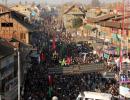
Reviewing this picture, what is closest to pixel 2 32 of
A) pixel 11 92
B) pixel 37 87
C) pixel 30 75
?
pixel 30 75

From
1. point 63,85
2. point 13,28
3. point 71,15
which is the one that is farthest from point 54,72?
point 71,15

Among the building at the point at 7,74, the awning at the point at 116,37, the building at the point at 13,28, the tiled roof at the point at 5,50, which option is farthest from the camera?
the awning at the point at 116,37

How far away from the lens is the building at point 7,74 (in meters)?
28.8

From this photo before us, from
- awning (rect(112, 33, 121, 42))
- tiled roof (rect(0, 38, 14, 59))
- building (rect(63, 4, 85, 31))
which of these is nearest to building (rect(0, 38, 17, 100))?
tiled roof (rect(0, 38, 14, 59))

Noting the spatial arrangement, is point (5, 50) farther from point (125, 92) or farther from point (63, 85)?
point (125, 92)

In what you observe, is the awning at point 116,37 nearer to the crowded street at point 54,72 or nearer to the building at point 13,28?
the crowded street at point 54,72

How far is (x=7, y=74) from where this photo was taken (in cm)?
3167

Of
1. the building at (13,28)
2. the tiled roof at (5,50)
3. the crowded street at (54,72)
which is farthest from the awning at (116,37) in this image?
the tiled roof at (5,50)

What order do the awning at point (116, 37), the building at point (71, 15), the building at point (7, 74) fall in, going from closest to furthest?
the building at point (7, 74) < the awning at point (116, 37) < the building at point (71, 15)

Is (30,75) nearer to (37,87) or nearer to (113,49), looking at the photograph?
(37,87)

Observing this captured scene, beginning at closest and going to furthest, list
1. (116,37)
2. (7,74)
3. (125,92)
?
(125,92)
(7,74)
(116,37)

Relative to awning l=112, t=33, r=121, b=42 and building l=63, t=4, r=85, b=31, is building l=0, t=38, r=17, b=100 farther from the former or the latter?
building l=63, t=4, r=85, b=31

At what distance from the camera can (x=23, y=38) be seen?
4984 cm

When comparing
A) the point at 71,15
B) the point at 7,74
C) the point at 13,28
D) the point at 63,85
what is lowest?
the point at 63,85
